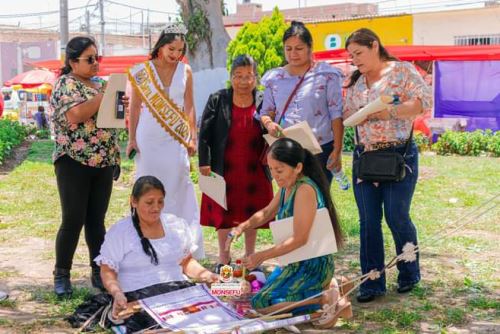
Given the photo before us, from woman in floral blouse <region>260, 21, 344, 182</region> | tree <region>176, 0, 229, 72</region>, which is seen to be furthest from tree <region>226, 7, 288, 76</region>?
woman in floral blouse <region>260, 21, 344, 182</region>

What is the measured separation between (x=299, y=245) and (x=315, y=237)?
114 millimetres

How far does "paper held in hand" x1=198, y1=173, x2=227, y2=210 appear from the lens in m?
5.34

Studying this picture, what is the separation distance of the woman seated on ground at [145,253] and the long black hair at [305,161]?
73 cm

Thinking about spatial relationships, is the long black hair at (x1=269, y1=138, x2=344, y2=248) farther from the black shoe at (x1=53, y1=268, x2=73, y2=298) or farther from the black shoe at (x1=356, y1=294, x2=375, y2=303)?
the black shoe at (x1=53, y1=268, x2=73, y2=298)

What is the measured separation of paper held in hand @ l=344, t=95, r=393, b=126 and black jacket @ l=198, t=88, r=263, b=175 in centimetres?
100

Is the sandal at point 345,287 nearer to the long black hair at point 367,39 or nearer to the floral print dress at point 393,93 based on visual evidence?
the floral print dress at point 393,93

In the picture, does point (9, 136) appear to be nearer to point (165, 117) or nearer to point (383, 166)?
point (165, 117)

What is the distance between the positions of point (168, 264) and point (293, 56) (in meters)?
1.66

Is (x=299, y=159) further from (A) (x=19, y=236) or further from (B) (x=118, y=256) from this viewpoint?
(A) (x=19, y=236)

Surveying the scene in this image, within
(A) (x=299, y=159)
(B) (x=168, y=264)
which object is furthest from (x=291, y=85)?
(B) (x=168, y=264)

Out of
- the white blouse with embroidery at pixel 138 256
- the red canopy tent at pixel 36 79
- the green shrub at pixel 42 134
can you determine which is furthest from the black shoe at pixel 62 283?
the red canopy tent at pixel 36 79

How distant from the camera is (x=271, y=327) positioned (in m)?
4.05

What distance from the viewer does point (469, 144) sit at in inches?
558

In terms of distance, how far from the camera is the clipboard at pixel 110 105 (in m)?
4.79
